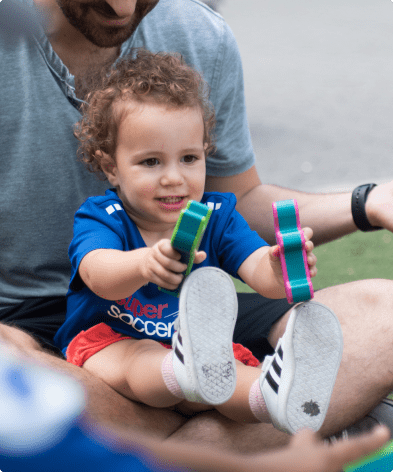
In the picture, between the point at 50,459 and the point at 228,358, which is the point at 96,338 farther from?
the point at 50,459

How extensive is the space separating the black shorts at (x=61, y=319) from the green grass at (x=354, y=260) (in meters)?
0.59

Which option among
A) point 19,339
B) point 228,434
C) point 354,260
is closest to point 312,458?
point 228,434

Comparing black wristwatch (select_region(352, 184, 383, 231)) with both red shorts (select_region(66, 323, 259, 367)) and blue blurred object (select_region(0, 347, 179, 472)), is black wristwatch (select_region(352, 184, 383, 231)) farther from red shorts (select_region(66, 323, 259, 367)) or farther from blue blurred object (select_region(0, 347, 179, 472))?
blue blurred object (select_region(0, 347, 179, 472))

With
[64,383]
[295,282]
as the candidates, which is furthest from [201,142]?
[64,383]

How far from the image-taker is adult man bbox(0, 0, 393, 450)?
884 mm

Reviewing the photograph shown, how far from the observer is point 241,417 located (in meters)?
0.75

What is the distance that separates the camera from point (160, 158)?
30.2 inches

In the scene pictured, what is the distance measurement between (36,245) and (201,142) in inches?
15.3

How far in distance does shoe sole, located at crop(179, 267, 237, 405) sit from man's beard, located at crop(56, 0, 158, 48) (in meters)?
0.53

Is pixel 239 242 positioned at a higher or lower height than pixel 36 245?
higher

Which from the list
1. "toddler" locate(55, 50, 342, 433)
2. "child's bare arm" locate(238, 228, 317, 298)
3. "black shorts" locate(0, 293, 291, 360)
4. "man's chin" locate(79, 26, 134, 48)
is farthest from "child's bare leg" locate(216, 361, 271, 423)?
"man's chin" locate(79, 26, 134, 48)

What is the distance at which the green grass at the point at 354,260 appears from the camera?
165cm

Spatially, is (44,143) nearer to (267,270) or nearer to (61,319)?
(61,319)

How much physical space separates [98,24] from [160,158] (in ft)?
1.04
